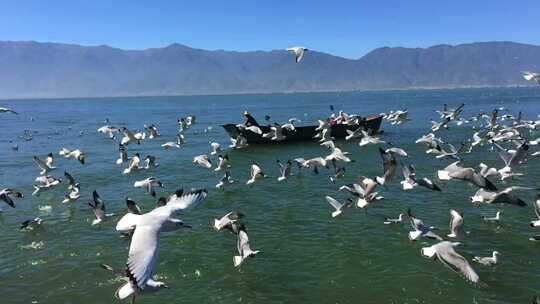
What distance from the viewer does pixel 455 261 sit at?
11.4 m

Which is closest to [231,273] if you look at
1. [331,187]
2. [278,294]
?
[278,294]

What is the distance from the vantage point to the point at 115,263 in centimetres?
1527

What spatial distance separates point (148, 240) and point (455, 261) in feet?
24.1

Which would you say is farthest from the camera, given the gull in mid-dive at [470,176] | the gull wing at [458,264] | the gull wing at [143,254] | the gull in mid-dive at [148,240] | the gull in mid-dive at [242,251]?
the gull in mid-dive at [470,176]

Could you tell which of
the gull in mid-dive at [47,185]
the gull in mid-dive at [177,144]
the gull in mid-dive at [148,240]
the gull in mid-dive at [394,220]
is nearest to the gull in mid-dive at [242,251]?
the gull in mid-dive at [148,240]

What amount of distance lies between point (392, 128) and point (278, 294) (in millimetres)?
48045

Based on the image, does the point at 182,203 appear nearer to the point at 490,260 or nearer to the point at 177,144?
the point at 490,260

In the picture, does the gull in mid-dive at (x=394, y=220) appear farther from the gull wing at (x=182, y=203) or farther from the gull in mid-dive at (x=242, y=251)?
the gull wing at (x=182, y=203)

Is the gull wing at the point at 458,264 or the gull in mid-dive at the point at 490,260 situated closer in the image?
the gull wing at the point at 458,264

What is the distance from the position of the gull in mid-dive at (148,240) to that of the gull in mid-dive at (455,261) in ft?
19.9

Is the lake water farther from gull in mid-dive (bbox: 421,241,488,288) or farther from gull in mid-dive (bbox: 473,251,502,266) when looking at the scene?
gull in mid-dive (bbox: 421,241,488,288)

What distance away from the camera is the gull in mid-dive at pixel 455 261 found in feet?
35.5

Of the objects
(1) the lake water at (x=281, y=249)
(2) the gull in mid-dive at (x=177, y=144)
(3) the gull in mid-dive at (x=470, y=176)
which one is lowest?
(1) the lake water at (x=281, y=249)

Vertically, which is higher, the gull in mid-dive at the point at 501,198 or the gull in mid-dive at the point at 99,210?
the gull in mid-dive at the point at 501,198
